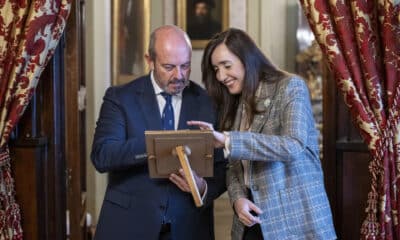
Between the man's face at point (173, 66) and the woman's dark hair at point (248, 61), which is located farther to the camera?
the man's face at point (173, 66)

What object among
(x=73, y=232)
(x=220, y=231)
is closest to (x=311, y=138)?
(x=73, y=232)

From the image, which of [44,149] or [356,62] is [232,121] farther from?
[44,149]

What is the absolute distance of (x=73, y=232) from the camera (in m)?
2.95

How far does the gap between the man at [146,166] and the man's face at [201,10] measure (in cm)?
320

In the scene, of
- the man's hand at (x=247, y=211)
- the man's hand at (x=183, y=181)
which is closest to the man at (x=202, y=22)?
the man's hand at (x=183, y=181)

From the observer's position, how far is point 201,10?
17.1ft

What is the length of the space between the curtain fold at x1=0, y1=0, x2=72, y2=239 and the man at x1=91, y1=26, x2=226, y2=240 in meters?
0.30

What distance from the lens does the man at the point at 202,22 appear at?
5.21 metres

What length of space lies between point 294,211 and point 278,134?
24 centimetres

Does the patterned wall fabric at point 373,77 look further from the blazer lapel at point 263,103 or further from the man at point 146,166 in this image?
the man at point 146,166

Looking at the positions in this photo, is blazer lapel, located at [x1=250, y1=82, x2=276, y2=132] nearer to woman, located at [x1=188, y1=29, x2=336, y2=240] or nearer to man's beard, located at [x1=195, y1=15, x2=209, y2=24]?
woman, located at [x1=188, y1=29, x2=336, y2=240]

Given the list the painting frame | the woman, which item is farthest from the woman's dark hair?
the painting frame

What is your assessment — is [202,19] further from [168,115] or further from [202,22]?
[168,115]

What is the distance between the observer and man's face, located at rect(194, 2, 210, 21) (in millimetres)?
5203
